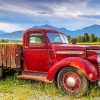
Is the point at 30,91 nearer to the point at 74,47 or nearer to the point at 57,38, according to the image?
the point at 74,47

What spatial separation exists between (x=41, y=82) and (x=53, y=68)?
57.7 inches

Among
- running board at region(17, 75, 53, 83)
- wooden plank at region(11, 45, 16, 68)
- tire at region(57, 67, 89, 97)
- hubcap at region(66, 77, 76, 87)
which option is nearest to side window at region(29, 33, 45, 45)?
wooden plank at region(11, 45, 16, 68)

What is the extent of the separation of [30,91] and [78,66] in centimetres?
158

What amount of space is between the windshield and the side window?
240 mm

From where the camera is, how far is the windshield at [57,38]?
11828 mm

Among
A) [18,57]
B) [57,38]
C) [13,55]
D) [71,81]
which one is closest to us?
[71,81]

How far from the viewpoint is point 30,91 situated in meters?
10.8

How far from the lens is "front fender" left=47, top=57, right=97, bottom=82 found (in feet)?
33.1

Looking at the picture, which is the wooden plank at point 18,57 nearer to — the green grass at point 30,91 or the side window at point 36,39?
the side window at point 36,39

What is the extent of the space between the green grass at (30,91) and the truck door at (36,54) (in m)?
0.55

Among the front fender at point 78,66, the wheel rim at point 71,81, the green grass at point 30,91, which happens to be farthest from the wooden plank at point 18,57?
the wheel rim at point 71,81

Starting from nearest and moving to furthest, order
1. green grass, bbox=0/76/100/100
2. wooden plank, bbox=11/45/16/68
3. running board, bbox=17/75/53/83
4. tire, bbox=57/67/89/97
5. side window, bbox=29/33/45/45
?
green grass, bbox=0/76/100/100, tire, bbox=57/67/89/97, running board, bbox=17/75/53/83, side window, bbox=29/33/45/45, wooden plank, bbox=11/45/16/68

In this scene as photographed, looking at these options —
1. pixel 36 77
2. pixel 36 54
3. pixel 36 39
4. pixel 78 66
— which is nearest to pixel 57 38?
pixel 36 39

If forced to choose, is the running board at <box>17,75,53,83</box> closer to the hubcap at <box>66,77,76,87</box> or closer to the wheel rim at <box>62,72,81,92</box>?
the wheel rim at <box>62,72,81,92</box>
